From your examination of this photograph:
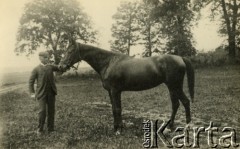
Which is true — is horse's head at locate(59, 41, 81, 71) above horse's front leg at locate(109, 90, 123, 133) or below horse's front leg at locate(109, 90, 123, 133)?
above

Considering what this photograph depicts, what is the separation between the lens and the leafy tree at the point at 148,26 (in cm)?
2325

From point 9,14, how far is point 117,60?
88.8 inches

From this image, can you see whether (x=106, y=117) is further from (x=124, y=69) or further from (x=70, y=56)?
(x=70, y=56)

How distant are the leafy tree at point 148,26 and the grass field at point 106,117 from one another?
34.3 feet

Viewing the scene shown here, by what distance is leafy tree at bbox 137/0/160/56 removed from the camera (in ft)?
76.3

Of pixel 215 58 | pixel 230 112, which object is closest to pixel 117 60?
pixel 230 112

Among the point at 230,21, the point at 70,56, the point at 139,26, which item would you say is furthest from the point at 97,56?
the point at 139,26

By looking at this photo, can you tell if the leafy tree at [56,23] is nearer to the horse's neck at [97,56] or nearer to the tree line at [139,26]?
the tree line at [139,26]

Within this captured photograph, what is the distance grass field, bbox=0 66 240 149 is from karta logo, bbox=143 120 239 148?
0.41ft

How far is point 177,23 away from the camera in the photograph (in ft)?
81.8

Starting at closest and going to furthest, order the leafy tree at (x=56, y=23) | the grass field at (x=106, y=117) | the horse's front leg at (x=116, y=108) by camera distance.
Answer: the grass field at (x=106, y=117) < the horse's front leg at (x=116, y=108) < the leafy tree at (x=56, y=23)

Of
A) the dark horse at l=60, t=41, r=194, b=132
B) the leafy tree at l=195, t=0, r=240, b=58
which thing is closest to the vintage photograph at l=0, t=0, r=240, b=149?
the dark horse at l=60, t=41, r=194, b=132

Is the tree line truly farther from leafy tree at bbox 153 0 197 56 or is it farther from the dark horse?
the dark horse

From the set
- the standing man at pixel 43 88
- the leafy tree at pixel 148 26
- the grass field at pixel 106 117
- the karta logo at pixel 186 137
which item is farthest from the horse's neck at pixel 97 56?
the leafy tree at pixel 148 26
